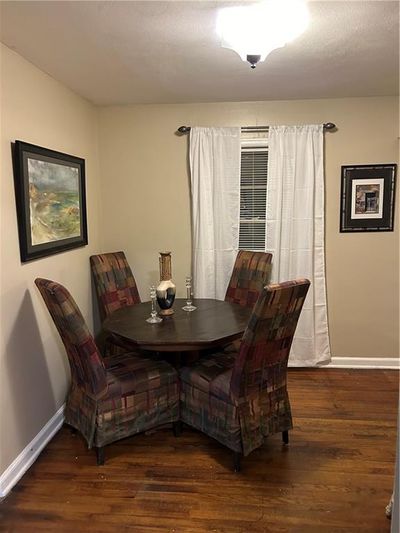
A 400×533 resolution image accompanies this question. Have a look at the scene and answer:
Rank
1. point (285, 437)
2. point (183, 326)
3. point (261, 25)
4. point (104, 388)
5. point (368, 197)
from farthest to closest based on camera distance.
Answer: point (368, 197)
point (183, 326)
point (285, 437)
point (104, 388)
point (261, 25)

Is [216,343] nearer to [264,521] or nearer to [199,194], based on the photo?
[264,521]

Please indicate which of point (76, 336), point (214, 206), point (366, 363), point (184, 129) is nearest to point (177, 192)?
point (214, 206)

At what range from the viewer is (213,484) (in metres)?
2.16

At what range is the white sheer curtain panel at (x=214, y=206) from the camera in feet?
11.4

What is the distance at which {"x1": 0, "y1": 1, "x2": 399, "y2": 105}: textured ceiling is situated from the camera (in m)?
1.78

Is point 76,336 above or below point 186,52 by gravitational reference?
below

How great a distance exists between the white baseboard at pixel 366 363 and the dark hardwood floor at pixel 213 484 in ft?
2.76

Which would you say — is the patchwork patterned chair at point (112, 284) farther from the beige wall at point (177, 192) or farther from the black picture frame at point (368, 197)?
the black picture frame at point (368, 197)

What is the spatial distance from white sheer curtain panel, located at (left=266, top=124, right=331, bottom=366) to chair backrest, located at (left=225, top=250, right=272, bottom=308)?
0.93 feet

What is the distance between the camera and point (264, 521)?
1.92 meters

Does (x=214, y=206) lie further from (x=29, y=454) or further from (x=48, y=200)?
(x=29, y=454)

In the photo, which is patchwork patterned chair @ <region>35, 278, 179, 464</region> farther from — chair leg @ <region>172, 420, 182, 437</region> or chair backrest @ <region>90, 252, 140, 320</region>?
chair backrest @ <region>90, 252, 140, 320</region>

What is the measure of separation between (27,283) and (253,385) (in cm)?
143

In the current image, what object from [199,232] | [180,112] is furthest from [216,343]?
[180,112]
